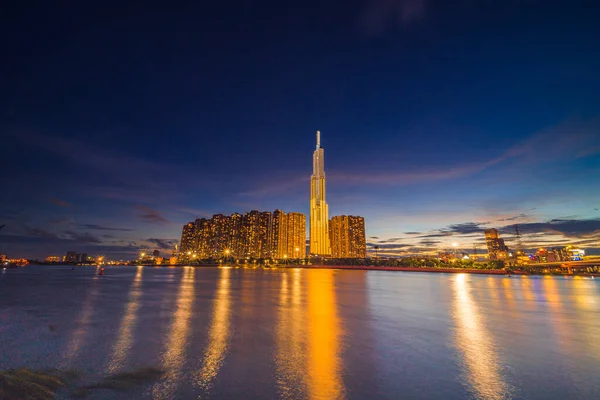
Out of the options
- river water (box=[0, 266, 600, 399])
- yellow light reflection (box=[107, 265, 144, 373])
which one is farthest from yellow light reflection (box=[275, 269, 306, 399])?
yellow light reflection (box=[107, 265, 144, 373])

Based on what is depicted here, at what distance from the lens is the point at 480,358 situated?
10.9 meters

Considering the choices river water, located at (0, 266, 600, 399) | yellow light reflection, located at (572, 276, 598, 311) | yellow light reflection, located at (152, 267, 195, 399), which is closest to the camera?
yellow light reflection, located at (152, 267, 195, 399)

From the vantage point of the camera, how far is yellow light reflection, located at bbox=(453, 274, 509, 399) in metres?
7.98

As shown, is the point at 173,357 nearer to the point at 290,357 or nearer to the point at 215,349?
the point at 215,349

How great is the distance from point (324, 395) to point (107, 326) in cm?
1415

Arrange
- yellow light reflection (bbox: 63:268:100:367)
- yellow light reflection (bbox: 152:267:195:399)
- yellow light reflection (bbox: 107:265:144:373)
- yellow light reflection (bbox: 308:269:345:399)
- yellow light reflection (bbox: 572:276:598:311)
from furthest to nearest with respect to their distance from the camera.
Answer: yellow light reflection (bbox: 572:276:598:311) < yellow light reflection (bbox: 63:268:100:367) < yellow light reflection (bbox: 107:265:144:373) < yellow light reflection (bbox: 308:269:345:399) < yellow light reflection (bbox: 152:267:195:399)

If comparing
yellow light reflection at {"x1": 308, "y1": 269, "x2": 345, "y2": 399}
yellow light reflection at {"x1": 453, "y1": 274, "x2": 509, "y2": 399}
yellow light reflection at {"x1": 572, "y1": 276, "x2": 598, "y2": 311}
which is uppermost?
yellow light reflection at {"x1": 308, "y1": 269, "x2": 345, "y2": 399}

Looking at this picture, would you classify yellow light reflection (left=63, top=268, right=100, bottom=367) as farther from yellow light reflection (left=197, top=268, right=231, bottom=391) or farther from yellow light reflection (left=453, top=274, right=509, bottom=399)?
yellow light reflection (left=453, top=274, right=509, bottom=399)

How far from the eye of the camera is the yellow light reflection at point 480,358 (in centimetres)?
798

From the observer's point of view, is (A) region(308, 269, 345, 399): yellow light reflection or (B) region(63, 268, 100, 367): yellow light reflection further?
(B) region(63, 268, 100, 367): yellow light reflection

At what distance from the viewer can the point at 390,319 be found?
19062 millimetres

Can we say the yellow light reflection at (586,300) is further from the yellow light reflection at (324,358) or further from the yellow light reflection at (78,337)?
the yellow light reflection at (78,337)

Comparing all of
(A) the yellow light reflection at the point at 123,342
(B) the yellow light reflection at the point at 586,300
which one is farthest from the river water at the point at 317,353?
(B) the yellow light reflection at the point at 586,300

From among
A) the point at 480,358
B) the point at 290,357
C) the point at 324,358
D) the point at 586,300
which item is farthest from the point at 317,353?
the point at 586,300
